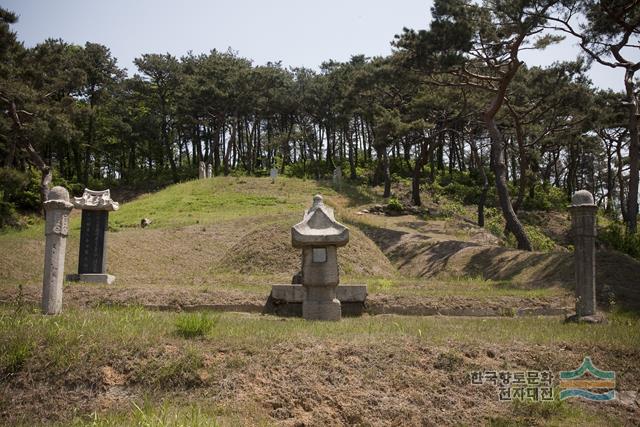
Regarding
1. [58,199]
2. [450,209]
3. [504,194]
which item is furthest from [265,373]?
[450,209]

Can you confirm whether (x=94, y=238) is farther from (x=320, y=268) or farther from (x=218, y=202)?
(x=218, y=202)

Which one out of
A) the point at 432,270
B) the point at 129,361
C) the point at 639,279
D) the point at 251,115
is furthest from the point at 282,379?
the point at 251,115

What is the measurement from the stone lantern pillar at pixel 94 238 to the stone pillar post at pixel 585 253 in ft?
40.5

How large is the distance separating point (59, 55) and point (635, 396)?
28994 mm

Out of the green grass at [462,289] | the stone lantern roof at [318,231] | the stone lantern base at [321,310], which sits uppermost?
the stone lantern roof at [318,231]

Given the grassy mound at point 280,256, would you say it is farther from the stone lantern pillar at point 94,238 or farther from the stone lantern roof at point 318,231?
the stone lantern roof at point 318,231

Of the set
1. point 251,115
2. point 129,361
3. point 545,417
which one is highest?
point 251,115

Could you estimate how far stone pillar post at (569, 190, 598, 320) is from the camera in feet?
34.9

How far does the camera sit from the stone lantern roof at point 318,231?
10750 millimetres

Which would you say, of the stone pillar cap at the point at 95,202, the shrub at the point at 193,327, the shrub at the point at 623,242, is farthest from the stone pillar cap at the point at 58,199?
the shrub at the point at 623,242

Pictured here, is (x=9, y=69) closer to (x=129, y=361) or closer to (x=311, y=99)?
(x=129, y=361)

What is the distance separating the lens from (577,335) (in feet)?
28.5

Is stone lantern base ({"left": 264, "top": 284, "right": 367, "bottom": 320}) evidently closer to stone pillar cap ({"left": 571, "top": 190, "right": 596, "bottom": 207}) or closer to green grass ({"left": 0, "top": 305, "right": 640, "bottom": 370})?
green grass ({"left": 0, "top": 305, "right": 640, "bottom": 370})

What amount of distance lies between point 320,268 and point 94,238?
30.0ft
